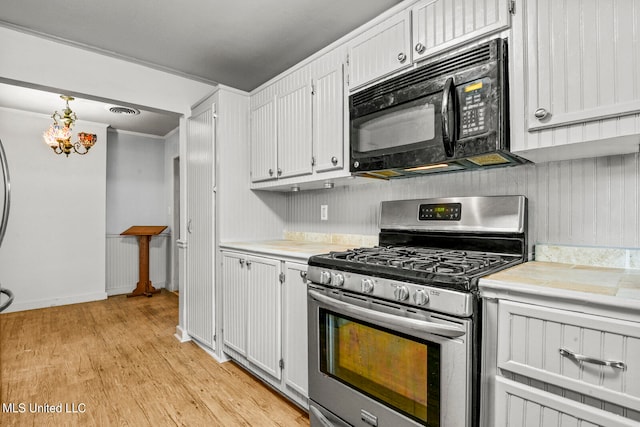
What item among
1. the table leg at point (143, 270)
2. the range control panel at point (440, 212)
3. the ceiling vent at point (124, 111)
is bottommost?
the table leg at point (143, 270)

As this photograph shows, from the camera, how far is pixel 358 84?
1932 mm

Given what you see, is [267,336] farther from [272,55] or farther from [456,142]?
[272,55]

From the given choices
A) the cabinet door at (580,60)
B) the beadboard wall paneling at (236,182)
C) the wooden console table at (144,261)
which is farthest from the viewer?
the wooden console table at (144,261)

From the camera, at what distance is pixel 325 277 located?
1639 mm

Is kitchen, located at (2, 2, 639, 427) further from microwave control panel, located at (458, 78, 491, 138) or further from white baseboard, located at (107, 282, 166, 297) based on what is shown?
white baseboard, located at (107, 282, 166, 297)

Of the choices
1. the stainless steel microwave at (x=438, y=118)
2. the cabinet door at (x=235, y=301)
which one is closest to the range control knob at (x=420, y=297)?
the stainless steel microwave at (x=438, y=118)

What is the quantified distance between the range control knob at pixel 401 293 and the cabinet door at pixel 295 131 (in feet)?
3.83

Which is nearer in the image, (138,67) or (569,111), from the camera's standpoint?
(569,111)

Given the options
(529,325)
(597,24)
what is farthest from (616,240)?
(597,24)

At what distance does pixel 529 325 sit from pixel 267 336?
1.53 metres

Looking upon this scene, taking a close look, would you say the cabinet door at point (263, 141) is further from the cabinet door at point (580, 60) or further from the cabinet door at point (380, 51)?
the cabinet door at point (580, 60)

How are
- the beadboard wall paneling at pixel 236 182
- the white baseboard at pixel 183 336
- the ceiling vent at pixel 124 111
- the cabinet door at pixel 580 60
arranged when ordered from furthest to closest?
the ceiling vent at pixel 124 111
the white baseboard at pixel 183 336
the beadboard wall paneling at pixel 236 182
the cabinet door at pixel 580 60

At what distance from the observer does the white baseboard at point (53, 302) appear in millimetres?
4027

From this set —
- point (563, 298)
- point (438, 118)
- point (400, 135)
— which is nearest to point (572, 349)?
point (563, 298)
